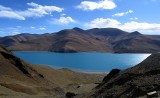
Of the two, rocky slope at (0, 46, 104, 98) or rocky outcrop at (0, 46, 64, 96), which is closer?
rocky slope at (0, 46, 104, 98)

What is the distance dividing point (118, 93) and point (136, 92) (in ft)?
9.93

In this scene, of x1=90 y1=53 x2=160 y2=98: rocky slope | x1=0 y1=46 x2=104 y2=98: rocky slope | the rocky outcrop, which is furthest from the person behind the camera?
the rocky outcrop

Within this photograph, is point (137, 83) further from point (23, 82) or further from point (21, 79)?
point (21, 79)

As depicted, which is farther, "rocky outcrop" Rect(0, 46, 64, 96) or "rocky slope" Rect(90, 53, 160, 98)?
"rocky outcrop" Rect(0, 46, 64, 96)

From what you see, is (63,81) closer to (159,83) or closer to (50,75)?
(50,75)

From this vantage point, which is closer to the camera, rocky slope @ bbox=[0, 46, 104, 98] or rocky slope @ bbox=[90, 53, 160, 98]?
rocky slope @ bbox=[90, 53, 160, 98]

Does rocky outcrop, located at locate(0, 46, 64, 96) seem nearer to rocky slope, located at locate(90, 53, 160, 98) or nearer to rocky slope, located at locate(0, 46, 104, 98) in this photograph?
rocky slope, located at locate(0, 46, 104, 98)

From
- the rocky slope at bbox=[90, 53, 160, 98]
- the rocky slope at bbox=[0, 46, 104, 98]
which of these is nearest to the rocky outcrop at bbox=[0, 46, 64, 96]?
the rocky slope at bbox=[0, 46, 104, 98]

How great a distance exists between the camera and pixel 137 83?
3191cm

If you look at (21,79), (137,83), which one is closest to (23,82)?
(21,79)

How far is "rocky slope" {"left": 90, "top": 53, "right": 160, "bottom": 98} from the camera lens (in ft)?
96.7

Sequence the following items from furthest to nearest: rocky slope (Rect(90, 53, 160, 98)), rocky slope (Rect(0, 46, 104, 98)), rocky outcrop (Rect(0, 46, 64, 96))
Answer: rocky outcrop (Rect(0, 46, 64, 96)) → rocky slope (Rect(0, 46, 104, 98)) → rocky slope (Rect(90, 53, 160, 98))

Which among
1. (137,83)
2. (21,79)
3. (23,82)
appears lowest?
(23,82)

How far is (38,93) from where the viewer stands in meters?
65.3
